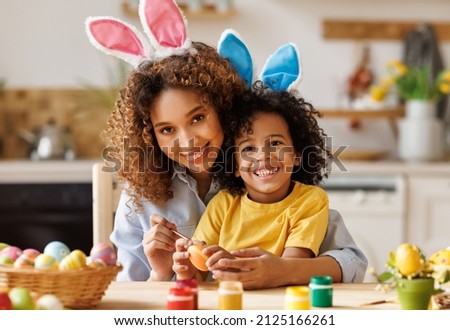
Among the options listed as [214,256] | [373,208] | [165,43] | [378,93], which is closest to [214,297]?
[214,256]

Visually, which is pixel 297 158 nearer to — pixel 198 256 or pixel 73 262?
pixel 198 256

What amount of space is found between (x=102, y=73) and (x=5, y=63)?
1.59ft

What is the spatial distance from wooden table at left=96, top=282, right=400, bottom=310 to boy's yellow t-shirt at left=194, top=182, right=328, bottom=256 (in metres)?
0.13

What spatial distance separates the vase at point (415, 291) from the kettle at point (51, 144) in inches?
111

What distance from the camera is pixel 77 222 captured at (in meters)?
3.53

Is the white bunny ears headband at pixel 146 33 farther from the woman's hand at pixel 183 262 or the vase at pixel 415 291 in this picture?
the vase at pixel 415 291

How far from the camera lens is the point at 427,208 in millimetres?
3561

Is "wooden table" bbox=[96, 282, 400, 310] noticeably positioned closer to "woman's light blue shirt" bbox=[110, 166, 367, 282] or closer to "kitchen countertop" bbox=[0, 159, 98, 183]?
"woman's light blue shirt" bbox=[110, 166, 367, 282]

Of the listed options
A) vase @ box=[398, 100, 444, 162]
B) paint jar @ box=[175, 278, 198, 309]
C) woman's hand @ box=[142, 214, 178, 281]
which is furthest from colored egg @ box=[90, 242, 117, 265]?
vase @ box=[398, 100, 444, 162]

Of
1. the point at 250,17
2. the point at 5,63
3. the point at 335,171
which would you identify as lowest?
the point at 335,171

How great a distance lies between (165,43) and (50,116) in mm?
2633

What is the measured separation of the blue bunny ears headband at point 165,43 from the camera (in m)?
1.55
